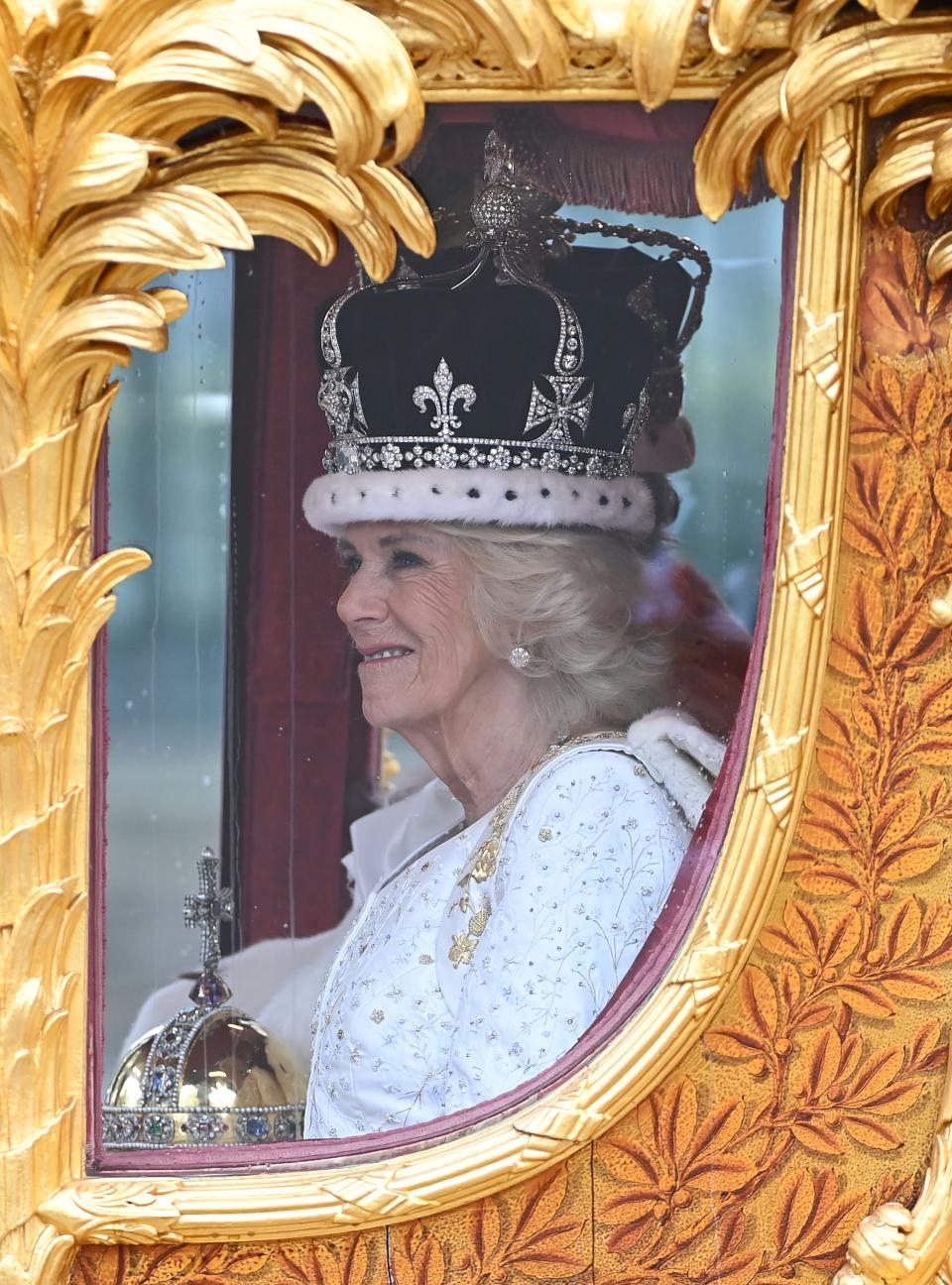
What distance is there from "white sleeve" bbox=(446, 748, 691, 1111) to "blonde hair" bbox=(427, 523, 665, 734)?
2.2 inches

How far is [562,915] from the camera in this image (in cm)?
159

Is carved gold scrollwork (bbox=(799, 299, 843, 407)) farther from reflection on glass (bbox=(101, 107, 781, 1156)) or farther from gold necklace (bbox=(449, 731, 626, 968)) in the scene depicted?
gold necklace (bbox=(449, 731, 626, 968))

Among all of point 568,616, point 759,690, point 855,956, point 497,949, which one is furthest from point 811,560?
point 497,949

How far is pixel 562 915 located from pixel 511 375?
49 centimetres

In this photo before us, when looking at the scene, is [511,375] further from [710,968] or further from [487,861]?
[710,968]

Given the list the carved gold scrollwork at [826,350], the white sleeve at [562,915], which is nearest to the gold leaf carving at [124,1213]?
the white sleeve at [562,915]

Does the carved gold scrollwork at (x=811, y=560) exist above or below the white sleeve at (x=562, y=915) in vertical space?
above

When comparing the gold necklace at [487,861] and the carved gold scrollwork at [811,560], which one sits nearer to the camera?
the carved gold scrollwork at [811,560]

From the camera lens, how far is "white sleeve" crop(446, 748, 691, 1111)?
5.19 feet

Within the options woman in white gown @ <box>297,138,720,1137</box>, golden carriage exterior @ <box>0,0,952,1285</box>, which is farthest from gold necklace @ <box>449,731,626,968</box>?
golden carriage exterior @ <box>0,0,952,1285</box>

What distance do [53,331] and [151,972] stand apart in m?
0.60

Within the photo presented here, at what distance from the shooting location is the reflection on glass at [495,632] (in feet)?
5.13

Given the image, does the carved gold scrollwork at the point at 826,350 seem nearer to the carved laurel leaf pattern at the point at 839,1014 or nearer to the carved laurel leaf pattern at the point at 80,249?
the carved laurel leaf pattern at the point at 839,1014

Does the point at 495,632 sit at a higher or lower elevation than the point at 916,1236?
higher
